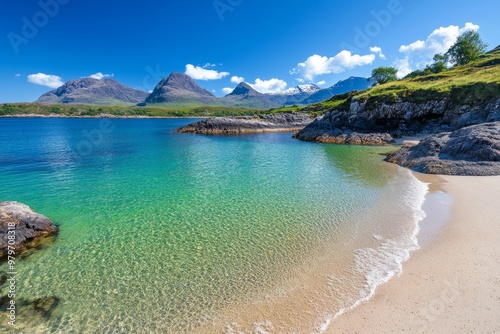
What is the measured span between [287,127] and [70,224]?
92351mm

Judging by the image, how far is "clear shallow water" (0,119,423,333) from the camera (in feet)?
29.6

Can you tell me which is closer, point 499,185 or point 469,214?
point 469,214

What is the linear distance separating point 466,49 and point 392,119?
75.6 metres

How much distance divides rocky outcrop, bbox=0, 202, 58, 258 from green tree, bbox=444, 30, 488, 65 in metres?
141

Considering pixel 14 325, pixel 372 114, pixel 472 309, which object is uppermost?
pixel 372 114

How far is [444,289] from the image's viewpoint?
9461 mm

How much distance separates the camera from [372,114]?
6375cm

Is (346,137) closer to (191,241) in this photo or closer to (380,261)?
(380,261)

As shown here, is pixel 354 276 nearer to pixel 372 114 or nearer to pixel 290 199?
pixel 290 199

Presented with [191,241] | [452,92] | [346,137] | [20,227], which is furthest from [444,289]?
[452,92]

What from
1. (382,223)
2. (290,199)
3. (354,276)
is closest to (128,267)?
(354,276)

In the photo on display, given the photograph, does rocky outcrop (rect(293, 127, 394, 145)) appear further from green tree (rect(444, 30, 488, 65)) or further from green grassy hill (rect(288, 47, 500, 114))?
green tree (rect(444, 30, 488, 65))

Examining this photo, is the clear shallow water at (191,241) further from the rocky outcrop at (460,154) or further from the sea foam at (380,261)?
the rocky outcrop at (460,154)

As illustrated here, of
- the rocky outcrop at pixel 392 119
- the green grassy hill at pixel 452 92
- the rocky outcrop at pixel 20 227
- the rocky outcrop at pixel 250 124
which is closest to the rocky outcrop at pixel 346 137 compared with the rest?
the rocky outcrop at pixel 392 119
